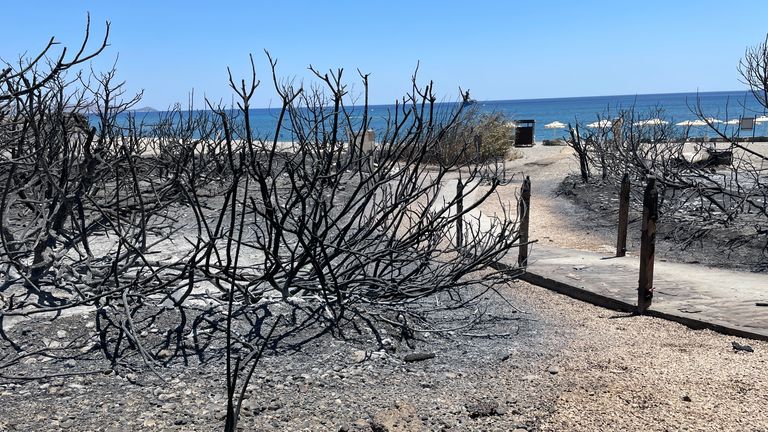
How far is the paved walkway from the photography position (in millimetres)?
7625

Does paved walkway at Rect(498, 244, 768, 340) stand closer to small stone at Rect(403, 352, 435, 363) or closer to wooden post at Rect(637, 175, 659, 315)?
wooden post at Rect(637, 175, 659, 315)

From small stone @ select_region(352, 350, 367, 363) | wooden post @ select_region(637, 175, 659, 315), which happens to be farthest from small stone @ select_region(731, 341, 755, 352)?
small stone @ select_region(352, 350, 367, 363)

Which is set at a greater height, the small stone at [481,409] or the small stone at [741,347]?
the small stone at [481,409]

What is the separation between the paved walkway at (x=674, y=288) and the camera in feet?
25.0

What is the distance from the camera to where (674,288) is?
A: 9133 mm

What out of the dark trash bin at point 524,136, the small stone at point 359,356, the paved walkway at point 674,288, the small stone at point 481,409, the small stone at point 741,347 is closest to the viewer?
the small stone at point 481,409

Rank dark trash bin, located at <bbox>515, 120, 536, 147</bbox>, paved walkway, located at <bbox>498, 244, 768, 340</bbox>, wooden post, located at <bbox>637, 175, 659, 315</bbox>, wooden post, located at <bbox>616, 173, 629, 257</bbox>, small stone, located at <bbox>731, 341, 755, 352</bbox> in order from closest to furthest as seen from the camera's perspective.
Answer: small stone, located at <bbox>731, 341, 755, 352</bbox> → paved walkway, located at <bbox>498, 244, 768, 340</bbox> → wooden post, located at <bbox>637, 175, 659, 315</bbox> → wooden post, located at <bbox>616, 173, 629, 257</bbox> → dark trash bin, located at <bbox>515, 120, 536, 147</bbox>

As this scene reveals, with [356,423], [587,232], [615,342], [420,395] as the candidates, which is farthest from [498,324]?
[587,232]

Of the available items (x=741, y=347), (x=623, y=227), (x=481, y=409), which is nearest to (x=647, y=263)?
(x=741, y=347)

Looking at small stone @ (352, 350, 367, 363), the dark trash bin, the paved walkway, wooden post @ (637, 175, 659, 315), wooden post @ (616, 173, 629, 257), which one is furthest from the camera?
the dark trash bin

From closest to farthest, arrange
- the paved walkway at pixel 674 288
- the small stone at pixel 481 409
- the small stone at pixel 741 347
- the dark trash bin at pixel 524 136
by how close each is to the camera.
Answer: the small stone at pixel 481 409 < the small stone at pixel 741 347 < the paved walkway at pixel 674 288 < the dark trash bin at pixel 524 136

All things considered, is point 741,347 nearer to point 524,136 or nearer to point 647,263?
point 647,263

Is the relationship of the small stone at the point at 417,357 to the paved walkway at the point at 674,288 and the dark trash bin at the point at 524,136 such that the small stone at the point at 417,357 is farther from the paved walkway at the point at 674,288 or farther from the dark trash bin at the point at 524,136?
the dark trash bin at the point at 524,136

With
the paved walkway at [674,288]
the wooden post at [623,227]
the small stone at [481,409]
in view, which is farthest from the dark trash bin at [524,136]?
the small stone at [481,409]
